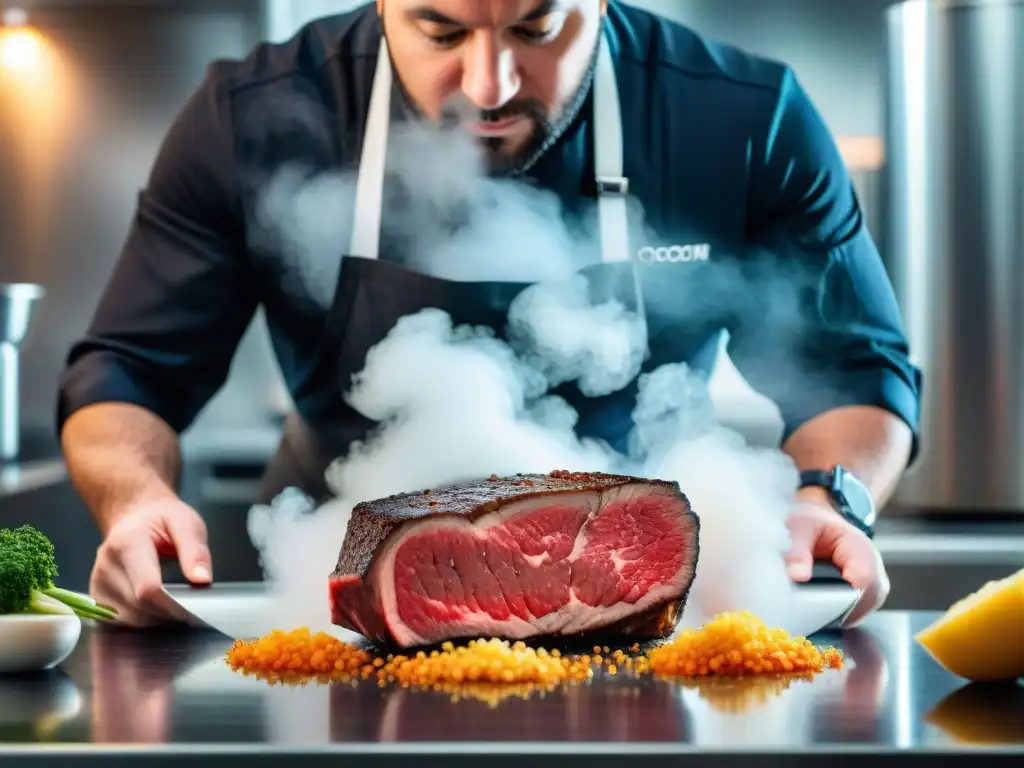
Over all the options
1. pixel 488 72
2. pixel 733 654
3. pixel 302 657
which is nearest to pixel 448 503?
pixel 302 657

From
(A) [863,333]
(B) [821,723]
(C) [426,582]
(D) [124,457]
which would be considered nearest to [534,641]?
(C) [426,582]

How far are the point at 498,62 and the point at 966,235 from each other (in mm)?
1387

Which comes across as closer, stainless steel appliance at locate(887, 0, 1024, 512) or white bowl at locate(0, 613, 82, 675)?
white bowl at locate(0, 613, 82, 675)

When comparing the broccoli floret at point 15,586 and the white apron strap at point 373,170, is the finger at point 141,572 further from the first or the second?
the white apron strap at point 373,170

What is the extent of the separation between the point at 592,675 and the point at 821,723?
0.28 m

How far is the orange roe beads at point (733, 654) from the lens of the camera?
1.32 meters

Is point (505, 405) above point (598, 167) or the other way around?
the other way around

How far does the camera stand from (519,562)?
1.50 m

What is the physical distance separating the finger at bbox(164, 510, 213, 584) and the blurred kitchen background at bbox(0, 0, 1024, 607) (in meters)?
1.31

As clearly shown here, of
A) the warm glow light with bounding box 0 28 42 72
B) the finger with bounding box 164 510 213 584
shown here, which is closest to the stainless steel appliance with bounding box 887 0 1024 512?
the finger with bounding box 164 510 213 584

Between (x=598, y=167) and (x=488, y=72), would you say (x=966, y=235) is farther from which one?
(x=488, y=72)

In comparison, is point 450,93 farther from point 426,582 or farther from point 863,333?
point 426,582

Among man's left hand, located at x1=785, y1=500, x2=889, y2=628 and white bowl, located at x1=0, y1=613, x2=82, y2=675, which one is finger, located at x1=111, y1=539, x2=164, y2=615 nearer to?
white bowl, located at x1=0, y1=613, x2=82, y2=675

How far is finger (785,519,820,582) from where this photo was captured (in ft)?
5.48
